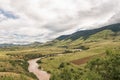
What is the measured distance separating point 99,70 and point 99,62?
854 cm

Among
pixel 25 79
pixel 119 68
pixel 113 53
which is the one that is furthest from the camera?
pixel 25 79

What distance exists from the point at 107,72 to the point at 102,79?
384 centimetres

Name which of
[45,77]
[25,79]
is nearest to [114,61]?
[25,79]

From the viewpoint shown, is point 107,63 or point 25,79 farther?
point 25,79

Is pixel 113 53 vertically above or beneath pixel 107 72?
above

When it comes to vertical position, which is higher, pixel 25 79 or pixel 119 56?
pixel 119 56

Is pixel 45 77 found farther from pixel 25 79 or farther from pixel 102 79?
pixel 102 79

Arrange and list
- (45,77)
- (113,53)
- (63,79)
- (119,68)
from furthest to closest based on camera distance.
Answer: (45,77) < (63,79) < (113,53) < (119,68)

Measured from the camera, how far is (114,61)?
89312 mm

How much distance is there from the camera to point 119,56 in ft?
292

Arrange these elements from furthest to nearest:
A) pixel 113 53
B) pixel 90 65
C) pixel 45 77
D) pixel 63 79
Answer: pixel 45 77, pixel 90 65, pixel 63 79, pixel 113 53

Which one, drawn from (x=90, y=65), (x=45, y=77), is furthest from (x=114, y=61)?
(x=45, y=77)

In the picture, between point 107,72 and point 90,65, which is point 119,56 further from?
point 90,65

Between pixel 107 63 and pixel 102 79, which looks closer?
pixel 102 79
